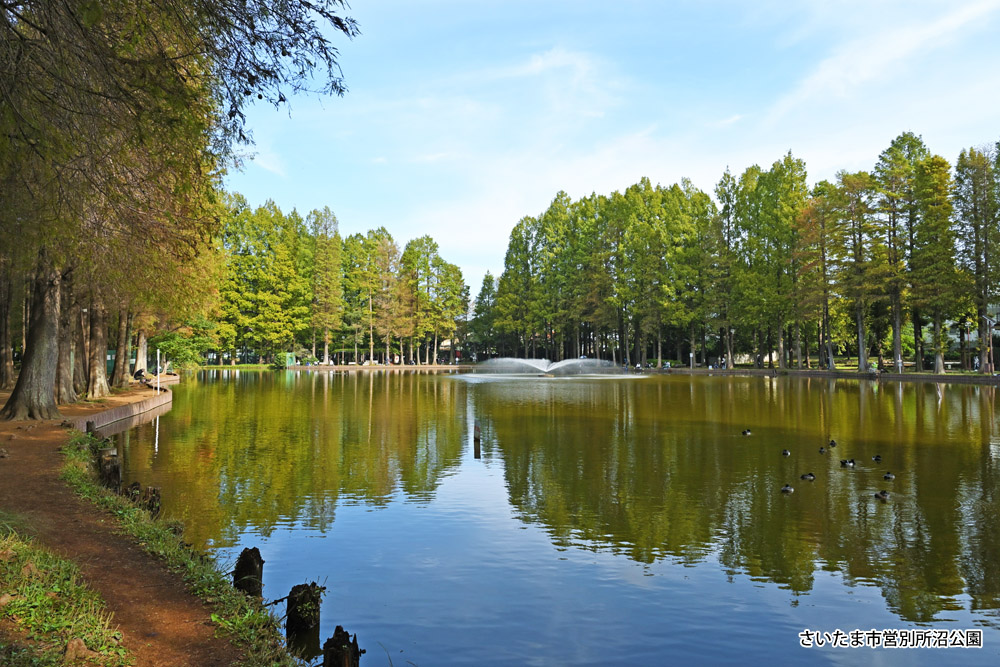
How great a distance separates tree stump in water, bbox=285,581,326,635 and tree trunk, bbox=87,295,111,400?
22.7 meters

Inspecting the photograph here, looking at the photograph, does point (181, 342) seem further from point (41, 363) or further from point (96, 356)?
point (41, 363)

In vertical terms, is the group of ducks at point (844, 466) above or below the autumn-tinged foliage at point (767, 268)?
below

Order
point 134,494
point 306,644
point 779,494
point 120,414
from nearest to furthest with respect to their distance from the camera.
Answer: point 306,644 → point 134,494 → point 779,494 → point 120,414

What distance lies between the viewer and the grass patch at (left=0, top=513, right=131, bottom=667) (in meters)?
4.38

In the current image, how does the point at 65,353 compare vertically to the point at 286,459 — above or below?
above

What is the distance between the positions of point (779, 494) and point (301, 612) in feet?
28.3

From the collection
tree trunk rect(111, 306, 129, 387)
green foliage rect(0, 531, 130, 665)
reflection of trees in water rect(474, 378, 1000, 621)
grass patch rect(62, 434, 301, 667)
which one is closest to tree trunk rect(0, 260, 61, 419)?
grass patch rect(62, 434, 301, 667)

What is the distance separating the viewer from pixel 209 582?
6.07 meters

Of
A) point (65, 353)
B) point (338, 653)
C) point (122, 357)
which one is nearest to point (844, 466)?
point (338, 653)

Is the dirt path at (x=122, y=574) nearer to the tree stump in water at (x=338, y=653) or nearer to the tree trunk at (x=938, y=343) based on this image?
the tree stump in water at (x=338, y=653)

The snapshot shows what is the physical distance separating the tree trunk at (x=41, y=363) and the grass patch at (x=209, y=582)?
9.63 metres

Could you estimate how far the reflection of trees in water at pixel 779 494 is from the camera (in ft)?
25.7

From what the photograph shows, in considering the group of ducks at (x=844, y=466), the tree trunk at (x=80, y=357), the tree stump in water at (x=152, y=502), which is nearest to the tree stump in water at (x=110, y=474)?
the tree stump in water at (x=152, y=502)

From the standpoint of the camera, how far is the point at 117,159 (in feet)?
29.5
